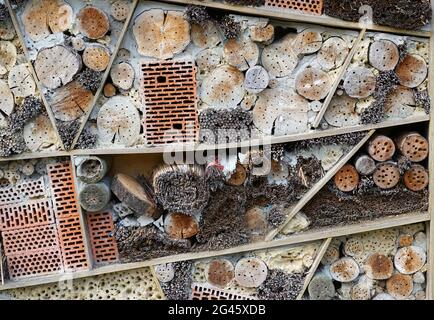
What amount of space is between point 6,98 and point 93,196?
3.18 feet

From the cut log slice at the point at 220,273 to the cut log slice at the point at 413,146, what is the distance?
1615mm

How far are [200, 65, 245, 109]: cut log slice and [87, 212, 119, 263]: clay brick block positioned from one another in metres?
1.22

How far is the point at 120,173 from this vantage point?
16.0ft

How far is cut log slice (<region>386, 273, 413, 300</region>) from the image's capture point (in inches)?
199

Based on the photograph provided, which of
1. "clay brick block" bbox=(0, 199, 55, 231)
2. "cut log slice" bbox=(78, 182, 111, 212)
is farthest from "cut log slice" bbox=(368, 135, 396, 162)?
"clay brick block" bbox=(0, 199, 55, 231)

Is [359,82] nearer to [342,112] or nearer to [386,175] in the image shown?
[342,112]

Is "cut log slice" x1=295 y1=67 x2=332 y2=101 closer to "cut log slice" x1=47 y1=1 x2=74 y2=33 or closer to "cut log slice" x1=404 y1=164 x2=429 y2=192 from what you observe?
"cut log slice" x1=404 y1=164 x2=429 y2=192

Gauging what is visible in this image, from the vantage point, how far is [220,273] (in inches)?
197

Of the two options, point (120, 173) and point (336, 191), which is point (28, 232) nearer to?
point (120, 173)

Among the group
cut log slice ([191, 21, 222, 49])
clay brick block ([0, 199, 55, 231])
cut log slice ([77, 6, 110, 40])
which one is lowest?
clay brick block ([0, 199, 55, 231])

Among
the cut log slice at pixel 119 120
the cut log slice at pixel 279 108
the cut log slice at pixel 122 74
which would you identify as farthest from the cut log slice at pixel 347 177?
the cut log slice at pixel 122 74

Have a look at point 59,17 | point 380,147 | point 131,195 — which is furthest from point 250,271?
point 59,17

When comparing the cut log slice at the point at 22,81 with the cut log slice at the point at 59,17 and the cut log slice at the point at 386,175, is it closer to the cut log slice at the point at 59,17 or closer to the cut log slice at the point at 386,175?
the cut log slice at the point at 59,17

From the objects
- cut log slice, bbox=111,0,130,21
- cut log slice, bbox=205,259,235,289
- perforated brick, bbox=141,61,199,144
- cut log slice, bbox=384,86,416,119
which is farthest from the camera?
cut log slice, bbox=205,259,235,289
